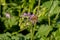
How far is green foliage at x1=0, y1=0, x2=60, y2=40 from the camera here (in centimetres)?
213

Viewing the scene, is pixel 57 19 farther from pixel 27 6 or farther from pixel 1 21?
pixel 1 21

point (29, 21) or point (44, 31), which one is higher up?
point (29, 21)

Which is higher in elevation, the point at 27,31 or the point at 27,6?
the point at 27,6

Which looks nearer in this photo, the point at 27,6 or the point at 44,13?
the point at 44,13

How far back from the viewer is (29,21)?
208 cm

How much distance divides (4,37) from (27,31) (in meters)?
0.36

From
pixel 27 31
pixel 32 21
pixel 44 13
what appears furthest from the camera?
pixel 27 31

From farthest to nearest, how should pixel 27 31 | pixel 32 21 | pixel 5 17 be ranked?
pixel 5 17 < pixel 27 31 < pixel 32 21

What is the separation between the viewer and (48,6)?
97.3 inches

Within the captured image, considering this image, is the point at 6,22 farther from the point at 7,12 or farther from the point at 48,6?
the point at 48,6

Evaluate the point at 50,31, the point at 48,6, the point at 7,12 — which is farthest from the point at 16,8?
the point at 50,31

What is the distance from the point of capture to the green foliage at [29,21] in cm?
213

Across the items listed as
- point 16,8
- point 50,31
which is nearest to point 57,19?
point 50,31

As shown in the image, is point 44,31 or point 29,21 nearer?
point 29,21
